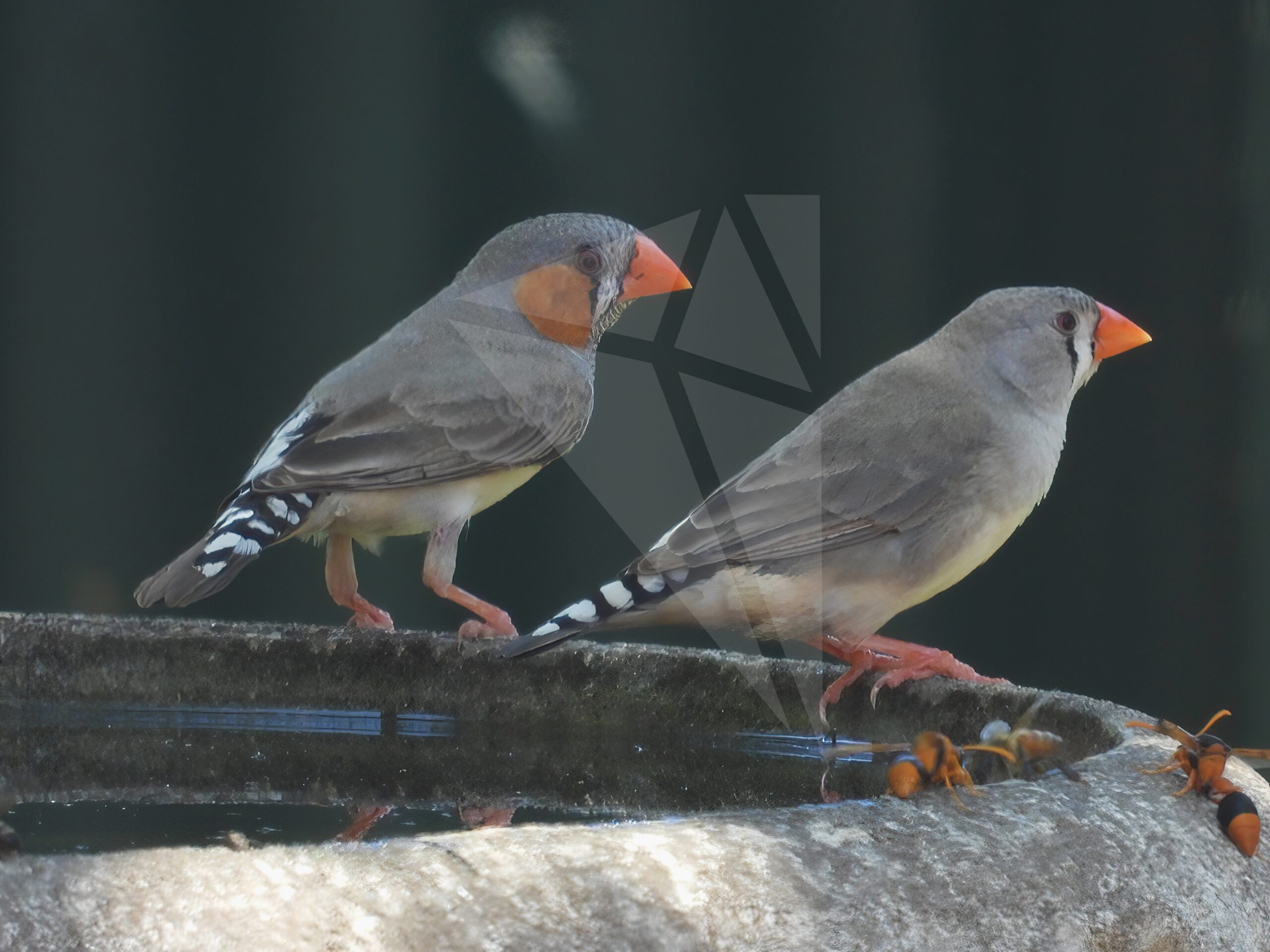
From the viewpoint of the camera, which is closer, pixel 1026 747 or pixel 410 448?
pixel 1026 747

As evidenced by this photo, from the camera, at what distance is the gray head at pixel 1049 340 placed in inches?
A: 85.8

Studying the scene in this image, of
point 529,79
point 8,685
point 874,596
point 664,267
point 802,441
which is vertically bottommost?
point 8,685

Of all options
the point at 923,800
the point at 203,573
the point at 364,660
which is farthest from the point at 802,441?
the point at 923,800

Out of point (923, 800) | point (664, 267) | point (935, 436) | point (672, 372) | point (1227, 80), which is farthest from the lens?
point (1227, 80)

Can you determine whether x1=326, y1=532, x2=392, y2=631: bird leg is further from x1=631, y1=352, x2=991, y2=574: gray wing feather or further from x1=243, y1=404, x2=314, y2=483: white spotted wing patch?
x1=631, y1=352, x2=991, y2=574: gray wing feather

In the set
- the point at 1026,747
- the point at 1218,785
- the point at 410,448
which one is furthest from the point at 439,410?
the point at 1218,785

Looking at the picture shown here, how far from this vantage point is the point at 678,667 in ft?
6.29

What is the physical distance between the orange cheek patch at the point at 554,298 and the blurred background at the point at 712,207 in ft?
3.16

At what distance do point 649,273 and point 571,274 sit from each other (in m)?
0.14

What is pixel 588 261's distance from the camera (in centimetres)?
248

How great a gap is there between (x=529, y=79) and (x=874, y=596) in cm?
203

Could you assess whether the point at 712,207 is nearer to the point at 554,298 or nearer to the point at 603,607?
the point at 554,298

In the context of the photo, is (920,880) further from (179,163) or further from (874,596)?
(179,163)

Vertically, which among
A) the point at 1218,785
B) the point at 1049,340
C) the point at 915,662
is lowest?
the point at 915,662
